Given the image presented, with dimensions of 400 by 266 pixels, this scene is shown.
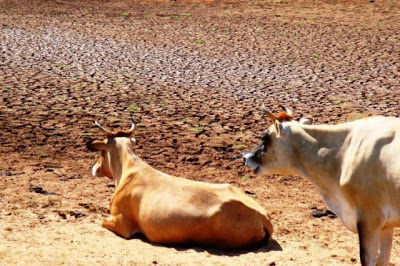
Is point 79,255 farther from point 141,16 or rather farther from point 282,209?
point 141,16

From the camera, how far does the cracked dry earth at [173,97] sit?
35.0ft

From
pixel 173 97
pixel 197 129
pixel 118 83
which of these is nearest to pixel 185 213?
pixel 197 129

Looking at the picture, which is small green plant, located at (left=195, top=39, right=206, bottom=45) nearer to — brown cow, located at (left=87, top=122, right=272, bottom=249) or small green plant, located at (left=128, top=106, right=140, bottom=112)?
small green plant, located at (left=128, top=106, right=140, bottom=112)

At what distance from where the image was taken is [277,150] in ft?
32.0

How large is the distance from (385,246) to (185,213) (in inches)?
86.7

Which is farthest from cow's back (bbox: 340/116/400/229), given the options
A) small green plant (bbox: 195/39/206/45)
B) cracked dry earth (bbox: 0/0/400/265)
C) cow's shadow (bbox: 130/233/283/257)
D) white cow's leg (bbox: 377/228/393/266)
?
small green plant (bbox: 195/39/206/45)

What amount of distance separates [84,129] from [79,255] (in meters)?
5.58

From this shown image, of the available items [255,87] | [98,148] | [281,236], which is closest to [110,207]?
[98,148]

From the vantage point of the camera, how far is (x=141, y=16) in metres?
26.4

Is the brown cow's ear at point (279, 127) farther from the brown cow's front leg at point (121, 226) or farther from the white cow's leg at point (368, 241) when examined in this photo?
the brown cow's front leg at point (121, 226)

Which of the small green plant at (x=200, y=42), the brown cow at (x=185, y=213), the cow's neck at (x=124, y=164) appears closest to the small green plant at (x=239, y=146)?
the cow's neck at (x=124, y=164)

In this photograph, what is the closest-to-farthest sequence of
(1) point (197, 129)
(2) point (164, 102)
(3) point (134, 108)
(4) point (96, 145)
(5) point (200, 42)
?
1. (4) point (96, 145)
2. (1) point (197, 129)
3. (3) point (134, 108)
4. (2) point (164, 102)
5. (5) point (200, 42)

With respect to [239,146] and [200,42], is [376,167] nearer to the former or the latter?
[239,146]

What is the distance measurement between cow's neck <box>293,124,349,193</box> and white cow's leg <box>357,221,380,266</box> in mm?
661
